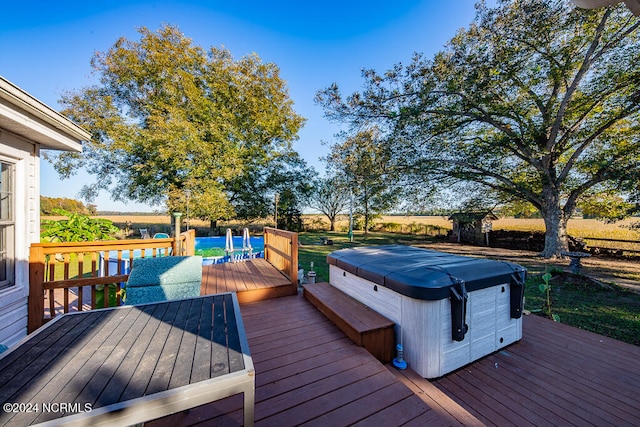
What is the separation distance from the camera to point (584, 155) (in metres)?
10.1

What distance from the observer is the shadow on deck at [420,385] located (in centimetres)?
168

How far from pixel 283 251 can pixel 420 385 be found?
10.2ft

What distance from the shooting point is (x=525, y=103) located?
31.6ft

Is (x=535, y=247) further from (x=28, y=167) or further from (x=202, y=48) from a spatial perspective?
(x=202, y=48)

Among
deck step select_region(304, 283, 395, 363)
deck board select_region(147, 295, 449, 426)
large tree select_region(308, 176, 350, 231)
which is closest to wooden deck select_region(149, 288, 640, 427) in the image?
deck board select_region(147, 295, 449, 426)

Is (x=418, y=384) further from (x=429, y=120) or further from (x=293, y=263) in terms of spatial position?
(x=429, y=120)

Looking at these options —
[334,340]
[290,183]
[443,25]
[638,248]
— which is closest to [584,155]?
[638,248]

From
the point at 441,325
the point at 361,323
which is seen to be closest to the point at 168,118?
the point at 361,323

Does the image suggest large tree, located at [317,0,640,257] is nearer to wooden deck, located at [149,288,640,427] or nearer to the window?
wooden deck, located at [149,288,640,427]

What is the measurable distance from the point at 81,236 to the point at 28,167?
6586mm

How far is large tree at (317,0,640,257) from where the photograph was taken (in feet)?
25.2

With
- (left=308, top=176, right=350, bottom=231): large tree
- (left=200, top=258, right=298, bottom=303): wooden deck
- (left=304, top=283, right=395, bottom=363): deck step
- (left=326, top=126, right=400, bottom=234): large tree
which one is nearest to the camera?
(left=304, top=283, right=395, bottom=363): deck step

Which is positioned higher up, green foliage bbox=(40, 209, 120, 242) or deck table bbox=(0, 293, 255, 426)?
green foliage bbox=(40, 209, 120, 242)

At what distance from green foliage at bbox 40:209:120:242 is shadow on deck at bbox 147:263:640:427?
792 cm
